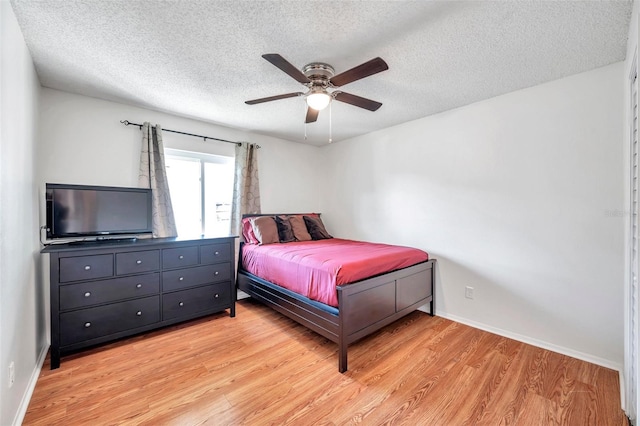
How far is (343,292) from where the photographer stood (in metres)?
2.12

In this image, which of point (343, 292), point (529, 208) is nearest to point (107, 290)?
point (343, 292)

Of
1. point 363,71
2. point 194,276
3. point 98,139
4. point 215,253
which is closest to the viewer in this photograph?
point 363,71

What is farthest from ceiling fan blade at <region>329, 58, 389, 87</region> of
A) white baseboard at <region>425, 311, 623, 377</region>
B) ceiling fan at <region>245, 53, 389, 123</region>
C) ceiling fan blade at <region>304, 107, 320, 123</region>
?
white baseboard at <region>425, 311, 623, 377</region>

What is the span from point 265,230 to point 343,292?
177 cm

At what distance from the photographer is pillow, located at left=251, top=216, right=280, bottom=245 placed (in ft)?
11.6

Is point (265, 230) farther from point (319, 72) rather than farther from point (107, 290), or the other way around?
point (319, 72)

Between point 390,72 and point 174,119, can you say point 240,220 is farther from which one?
point 390,72

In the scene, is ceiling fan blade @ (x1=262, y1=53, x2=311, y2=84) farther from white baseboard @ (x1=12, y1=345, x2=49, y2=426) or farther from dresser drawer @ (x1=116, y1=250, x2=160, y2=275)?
white baseboard @ (x1=12, y1=345, x2=49, y2=426)

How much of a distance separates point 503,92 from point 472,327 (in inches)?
95.9

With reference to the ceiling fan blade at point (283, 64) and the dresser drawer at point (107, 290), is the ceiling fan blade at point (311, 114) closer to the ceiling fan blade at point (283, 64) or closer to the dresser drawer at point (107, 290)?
the ceiling fan blade at point (283, 64)

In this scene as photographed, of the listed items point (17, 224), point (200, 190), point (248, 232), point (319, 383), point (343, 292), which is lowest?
point (319, 383)

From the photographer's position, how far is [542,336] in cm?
242

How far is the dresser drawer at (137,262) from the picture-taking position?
8.00ft

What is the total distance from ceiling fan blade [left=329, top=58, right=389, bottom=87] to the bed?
1.45 m
